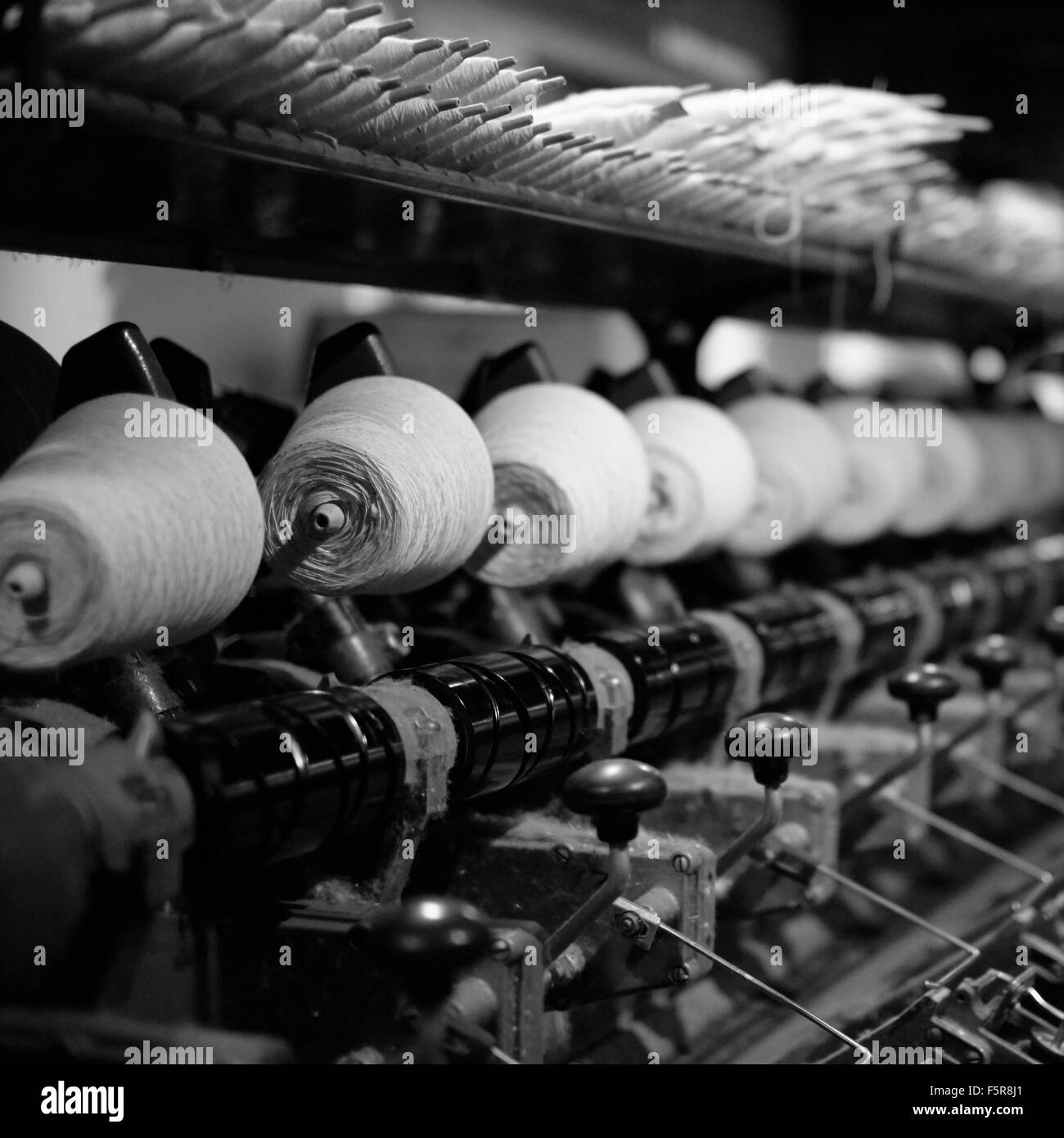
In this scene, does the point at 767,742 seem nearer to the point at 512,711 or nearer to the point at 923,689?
the point at 512,711

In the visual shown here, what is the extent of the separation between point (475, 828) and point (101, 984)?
1.61ft

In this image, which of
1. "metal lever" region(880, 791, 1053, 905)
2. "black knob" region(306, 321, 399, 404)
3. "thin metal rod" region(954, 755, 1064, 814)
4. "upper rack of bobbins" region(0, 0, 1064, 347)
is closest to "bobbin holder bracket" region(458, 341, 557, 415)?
"upper rack of bobbins" region(0, 0, 1064, 347)

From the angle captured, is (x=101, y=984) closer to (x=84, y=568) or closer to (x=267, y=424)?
(x=84, y=568)

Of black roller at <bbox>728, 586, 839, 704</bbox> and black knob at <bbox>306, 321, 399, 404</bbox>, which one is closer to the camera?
black knob at <bbox>306, 321, 399, 404</bbox>

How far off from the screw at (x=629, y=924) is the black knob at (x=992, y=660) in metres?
0.99

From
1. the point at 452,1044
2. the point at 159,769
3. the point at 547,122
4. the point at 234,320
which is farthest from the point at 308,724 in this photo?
the point at 234,320

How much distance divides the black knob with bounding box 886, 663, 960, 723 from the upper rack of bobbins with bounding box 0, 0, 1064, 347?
0.59m

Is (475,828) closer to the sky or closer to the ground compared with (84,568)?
closer to the ground

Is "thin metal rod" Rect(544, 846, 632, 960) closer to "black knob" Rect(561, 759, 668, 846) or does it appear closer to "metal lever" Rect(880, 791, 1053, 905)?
"black knob" Rect(561, 759, 668, 846)

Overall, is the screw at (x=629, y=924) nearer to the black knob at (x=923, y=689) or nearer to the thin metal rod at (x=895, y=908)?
the thin metal rod at (x=895, y=908)

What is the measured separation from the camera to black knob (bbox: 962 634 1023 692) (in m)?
2.20

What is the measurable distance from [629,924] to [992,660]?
993 mm

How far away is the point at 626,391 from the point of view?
210 cm

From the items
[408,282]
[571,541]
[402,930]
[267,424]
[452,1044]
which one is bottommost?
[452,1044]
